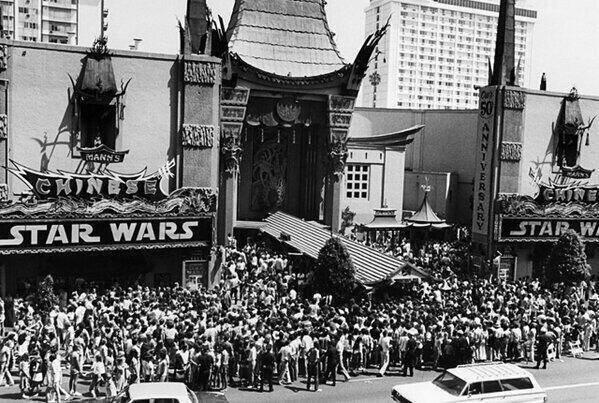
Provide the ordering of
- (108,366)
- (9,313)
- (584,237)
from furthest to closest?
(584,237), (9,313), (108,366)

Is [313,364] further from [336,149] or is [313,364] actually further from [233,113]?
[336,149]

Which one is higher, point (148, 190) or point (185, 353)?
point (148, 190)

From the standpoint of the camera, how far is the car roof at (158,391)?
1731 cm

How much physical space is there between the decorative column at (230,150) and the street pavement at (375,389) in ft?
69.2

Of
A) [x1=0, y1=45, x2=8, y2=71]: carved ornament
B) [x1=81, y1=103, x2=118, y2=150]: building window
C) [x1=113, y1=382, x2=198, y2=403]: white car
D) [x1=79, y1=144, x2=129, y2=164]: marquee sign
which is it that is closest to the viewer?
[x1=113, y1=382, x2=198, y2=403]: white car

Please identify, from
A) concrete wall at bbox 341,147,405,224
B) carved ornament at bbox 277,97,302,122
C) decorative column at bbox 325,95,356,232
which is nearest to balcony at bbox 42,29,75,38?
concrete wall at bbox 341,147,405,224

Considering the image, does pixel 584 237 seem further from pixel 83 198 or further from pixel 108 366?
pixel 108 366

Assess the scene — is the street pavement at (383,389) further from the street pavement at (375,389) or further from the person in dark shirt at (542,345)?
the person in dark shirt at (542,345)

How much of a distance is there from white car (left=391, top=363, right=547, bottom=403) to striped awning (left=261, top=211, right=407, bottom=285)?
1027 centimetres

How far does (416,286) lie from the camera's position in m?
32.6

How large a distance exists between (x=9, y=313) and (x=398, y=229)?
2674 cm

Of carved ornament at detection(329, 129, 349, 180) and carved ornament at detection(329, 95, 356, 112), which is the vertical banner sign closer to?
carved ornament at detection(329, 95, 356, 112)

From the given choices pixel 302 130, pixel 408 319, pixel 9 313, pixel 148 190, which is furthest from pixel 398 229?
pixel 9 313

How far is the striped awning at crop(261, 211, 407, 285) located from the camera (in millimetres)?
31409
